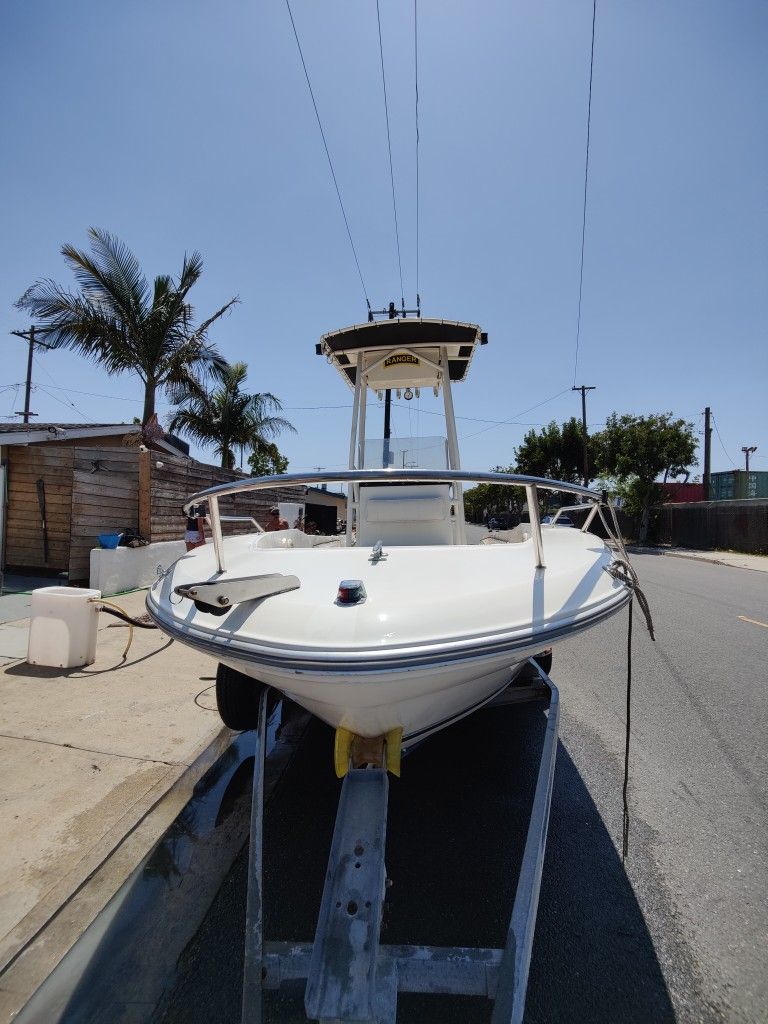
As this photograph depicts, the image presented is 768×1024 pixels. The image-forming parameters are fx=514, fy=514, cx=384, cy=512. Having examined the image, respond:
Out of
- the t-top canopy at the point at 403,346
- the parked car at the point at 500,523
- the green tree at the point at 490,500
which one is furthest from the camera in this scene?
the green tree at the point at 490,500

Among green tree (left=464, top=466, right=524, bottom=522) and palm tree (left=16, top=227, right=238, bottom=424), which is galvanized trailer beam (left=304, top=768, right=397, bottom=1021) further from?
green tree (left=464, top=466, right=524, bottom=522)

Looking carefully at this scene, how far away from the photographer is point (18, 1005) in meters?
1.58

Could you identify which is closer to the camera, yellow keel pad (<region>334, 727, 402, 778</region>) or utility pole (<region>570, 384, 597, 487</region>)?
yellow keel pad (<region>334, 727, 402, 778</region>)

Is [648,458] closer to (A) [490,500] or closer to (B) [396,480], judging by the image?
(B) [396,480]

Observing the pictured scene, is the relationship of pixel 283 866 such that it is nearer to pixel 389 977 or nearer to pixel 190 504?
pixel 389 977

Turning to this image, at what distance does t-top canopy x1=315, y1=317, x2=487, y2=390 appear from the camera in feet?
14.2

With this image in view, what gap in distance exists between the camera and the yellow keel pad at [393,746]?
1931mm

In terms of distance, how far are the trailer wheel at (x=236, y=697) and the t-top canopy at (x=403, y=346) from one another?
2883 mm

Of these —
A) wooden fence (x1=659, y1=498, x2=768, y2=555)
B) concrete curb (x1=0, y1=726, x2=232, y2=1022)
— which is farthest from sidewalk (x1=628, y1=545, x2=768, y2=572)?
concrete curb (x1=0, y1=726, x2=232, y2=1022)

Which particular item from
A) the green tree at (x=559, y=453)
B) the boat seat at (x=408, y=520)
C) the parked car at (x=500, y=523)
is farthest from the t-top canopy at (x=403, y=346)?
the green tree at (x=559, y=453)

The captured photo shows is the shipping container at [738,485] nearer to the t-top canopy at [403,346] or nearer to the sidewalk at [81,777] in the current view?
the t-top canopy at [403,346]

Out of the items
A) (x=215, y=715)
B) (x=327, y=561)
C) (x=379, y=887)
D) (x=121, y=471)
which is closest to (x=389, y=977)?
(x=379, y=887)

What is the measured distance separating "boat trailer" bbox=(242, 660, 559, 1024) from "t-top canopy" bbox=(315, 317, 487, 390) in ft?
11.9

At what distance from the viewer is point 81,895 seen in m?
2.00
